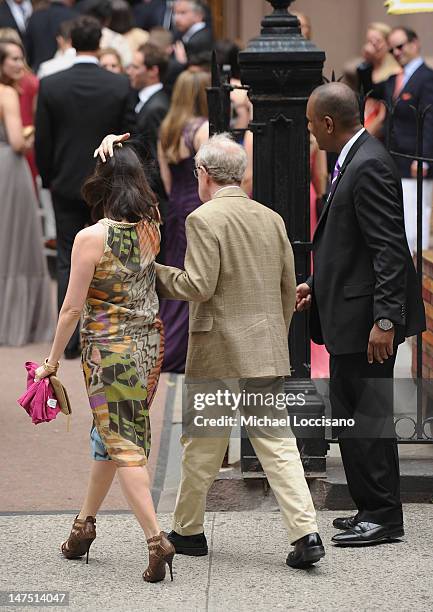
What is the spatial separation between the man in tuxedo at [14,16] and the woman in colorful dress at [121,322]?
411 inches

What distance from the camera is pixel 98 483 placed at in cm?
514

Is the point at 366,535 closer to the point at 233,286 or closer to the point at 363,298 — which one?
the point at 363,298

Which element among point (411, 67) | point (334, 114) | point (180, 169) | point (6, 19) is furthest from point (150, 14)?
point (334, 114)

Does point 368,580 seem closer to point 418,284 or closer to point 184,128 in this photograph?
point 418,284

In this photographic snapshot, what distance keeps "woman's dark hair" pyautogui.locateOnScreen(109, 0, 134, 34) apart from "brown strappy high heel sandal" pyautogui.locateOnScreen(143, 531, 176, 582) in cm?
893

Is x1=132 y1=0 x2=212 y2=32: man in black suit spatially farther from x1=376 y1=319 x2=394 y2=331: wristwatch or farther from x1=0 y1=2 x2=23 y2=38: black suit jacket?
x1=376 y1=319 x2=394 y2=331: wristwatch

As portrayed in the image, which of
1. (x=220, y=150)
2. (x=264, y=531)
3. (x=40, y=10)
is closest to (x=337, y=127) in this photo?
(x=220, y=150)

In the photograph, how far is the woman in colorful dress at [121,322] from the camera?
493 centimetres

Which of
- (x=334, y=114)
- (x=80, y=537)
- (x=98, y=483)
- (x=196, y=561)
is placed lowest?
(x=196, y=561)

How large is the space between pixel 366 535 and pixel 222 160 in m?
1.67

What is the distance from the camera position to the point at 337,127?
17.5 ft

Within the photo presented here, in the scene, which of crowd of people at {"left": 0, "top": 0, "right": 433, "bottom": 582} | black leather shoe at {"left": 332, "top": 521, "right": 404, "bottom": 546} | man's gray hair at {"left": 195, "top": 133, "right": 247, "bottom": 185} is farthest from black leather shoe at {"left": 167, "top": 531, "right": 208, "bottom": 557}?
man's gray hair at {"left": 195, "top": 133, "right": 247, "bottom": 185}

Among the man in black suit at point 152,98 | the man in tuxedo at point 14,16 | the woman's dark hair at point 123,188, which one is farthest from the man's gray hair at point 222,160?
the man in tuxedo at point 14,16

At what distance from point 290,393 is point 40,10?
950 cm
